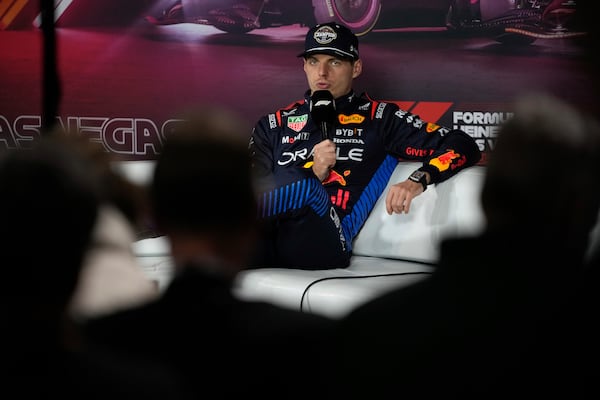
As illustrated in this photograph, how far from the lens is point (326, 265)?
347 centimetres

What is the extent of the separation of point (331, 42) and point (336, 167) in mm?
564

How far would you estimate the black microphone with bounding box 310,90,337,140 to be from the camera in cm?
382

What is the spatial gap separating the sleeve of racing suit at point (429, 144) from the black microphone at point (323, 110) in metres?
0.23

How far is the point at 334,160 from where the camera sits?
3.63m

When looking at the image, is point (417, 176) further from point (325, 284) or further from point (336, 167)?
point (325, 284)

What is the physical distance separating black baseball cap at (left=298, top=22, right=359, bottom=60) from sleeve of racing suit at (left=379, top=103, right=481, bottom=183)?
29cm

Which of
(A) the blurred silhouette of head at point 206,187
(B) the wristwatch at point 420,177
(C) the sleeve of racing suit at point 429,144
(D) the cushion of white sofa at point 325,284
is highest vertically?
(A) the blurred silhouette of head at point 206,187

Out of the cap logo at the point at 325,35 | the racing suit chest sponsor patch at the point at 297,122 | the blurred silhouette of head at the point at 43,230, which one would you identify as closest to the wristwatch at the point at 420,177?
the racing suit chest sponsor patch at the point at 297,122

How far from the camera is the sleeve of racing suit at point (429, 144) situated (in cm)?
355

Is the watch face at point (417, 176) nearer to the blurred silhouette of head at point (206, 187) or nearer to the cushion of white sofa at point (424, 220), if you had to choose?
the cushion of white sofa at point (424, 220)

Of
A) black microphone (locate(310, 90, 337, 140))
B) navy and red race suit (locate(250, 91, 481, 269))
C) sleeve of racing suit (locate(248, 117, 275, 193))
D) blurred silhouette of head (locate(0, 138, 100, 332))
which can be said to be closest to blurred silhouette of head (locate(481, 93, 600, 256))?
blurred silhouette of head (locate(0, 138, 100, 332))

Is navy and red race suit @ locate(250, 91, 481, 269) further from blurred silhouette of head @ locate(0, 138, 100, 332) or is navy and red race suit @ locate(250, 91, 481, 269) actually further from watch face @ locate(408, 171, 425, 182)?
blurred silhouette of head @ locate(0, 138, 100, 332)

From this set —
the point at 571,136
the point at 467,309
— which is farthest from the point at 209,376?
the point at 571,136

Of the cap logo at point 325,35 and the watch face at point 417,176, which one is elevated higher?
the cap logo at point 325,35
